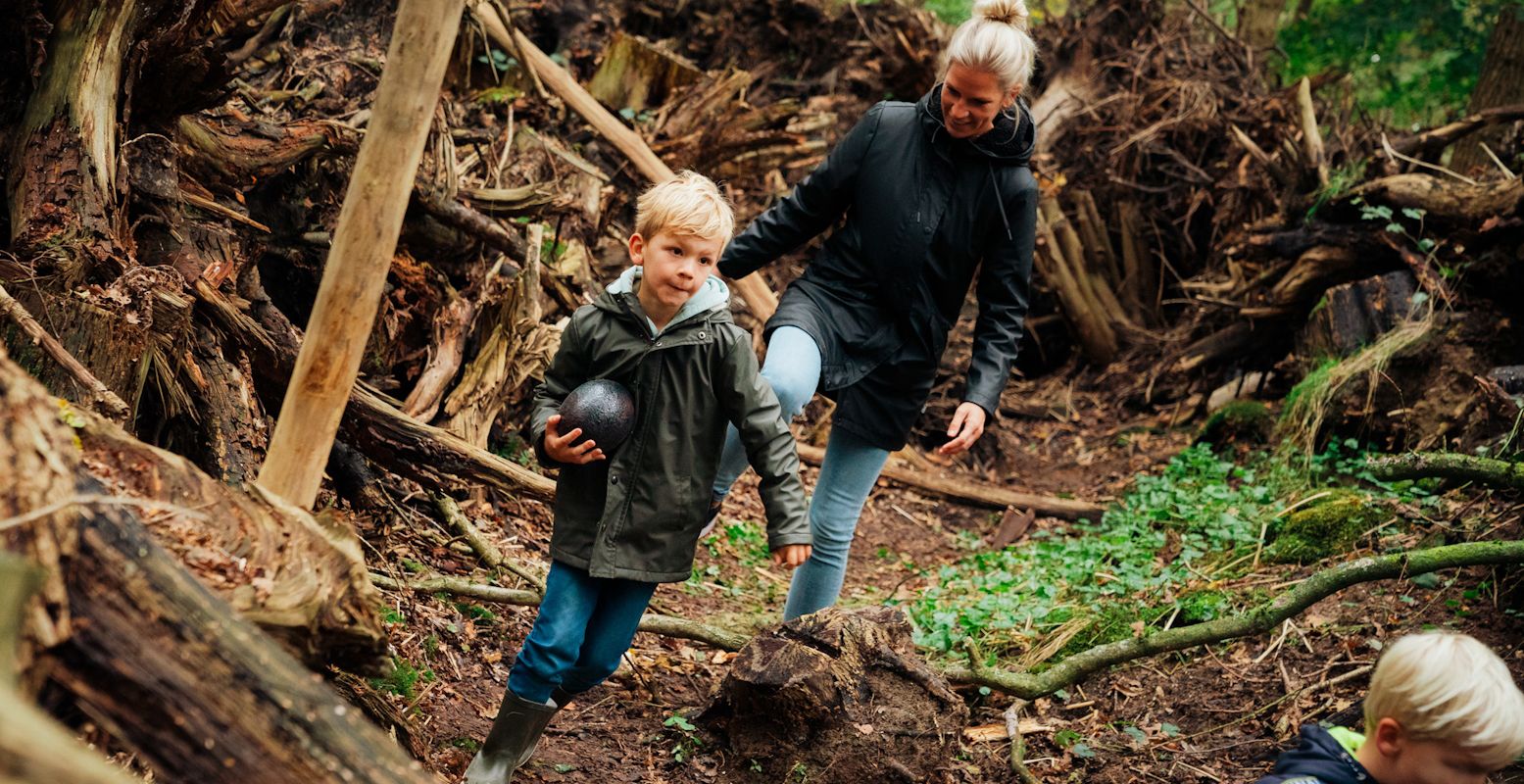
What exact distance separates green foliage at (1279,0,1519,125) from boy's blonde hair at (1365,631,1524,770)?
32.3ft

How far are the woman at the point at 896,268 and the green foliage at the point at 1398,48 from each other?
8591 millimetres

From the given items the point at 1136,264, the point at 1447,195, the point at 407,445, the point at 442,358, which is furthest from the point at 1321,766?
the point at 1136,264

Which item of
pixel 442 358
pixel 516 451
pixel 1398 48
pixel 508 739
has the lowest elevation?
pixel 508 739

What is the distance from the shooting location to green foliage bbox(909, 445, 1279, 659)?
4906mm

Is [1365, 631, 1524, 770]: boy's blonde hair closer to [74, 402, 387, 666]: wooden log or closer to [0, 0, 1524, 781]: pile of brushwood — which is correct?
[0, 0, 1524, 781]: pile of brushwood

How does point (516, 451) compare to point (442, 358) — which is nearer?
point (442, 358)

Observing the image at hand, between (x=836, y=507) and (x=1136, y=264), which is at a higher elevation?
(x=1136, y=264)

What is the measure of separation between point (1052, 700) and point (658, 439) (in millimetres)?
2187

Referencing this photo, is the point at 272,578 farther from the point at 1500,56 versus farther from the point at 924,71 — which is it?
the point at 1500,56

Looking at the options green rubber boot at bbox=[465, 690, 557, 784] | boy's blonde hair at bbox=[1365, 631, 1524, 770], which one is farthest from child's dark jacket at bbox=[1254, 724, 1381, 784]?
green rubber boot at bbox=[465, 690, 557, 784]

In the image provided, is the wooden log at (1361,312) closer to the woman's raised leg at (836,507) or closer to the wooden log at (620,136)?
the wooden log at (620,136)

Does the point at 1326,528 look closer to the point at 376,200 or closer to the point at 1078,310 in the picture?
the point at 376,200

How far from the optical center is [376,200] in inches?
98.7

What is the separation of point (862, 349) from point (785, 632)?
1.00 meters
